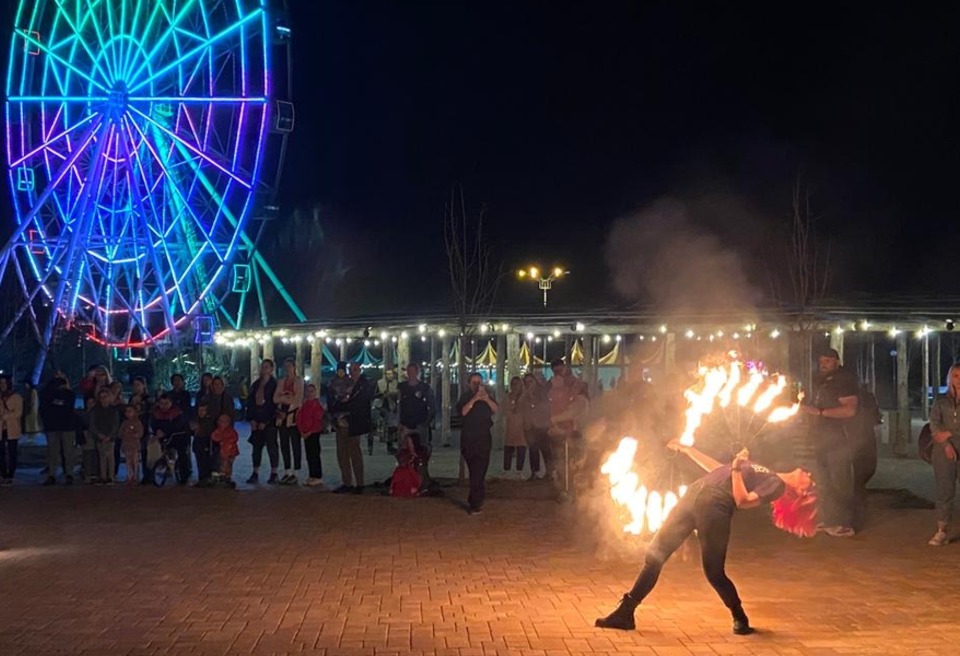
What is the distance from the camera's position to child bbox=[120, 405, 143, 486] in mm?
13320

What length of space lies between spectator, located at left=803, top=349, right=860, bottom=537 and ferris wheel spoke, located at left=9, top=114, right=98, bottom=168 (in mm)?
19731

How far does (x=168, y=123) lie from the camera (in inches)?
953

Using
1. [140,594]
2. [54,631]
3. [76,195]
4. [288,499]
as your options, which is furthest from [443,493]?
[76,195]

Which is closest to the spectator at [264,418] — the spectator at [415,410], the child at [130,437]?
the child at [130,437]

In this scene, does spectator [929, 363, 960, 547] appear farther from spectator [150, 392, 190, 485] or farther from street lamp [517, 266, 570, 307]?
street lamp [517, 266, 570, 307]

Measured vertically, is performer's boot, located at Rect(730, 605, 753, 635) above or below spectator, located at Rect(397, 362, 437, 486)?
below

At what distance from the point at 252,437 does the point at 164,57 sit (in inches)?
557

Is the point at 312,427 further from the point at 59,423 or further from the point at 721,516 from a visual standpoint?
the point at 721,516

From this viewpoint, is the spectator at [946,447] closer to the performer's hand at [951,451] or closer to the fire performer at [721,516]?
the performer's hand at [951,451]

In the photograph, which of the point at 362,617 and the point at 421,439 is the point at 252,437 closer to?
the point at 421,439

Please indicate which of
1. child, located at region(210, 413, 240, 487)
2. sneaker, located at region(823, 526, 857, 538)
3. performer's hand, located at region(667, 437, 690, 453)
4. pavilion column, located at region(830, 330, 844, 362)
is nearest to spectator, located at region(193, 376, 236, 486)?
child, located at region(210, 413, 240, 487)

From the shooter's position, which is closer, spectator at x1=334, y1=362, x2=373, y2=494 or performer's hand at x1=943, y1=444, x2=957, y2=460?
performer's hand at x1=943, y1=444, x2=957, y2=460

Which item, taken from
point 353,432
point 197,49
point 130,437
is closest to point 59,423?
point 130,437

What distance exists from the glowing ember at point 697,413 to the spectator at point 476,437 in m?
2.56
